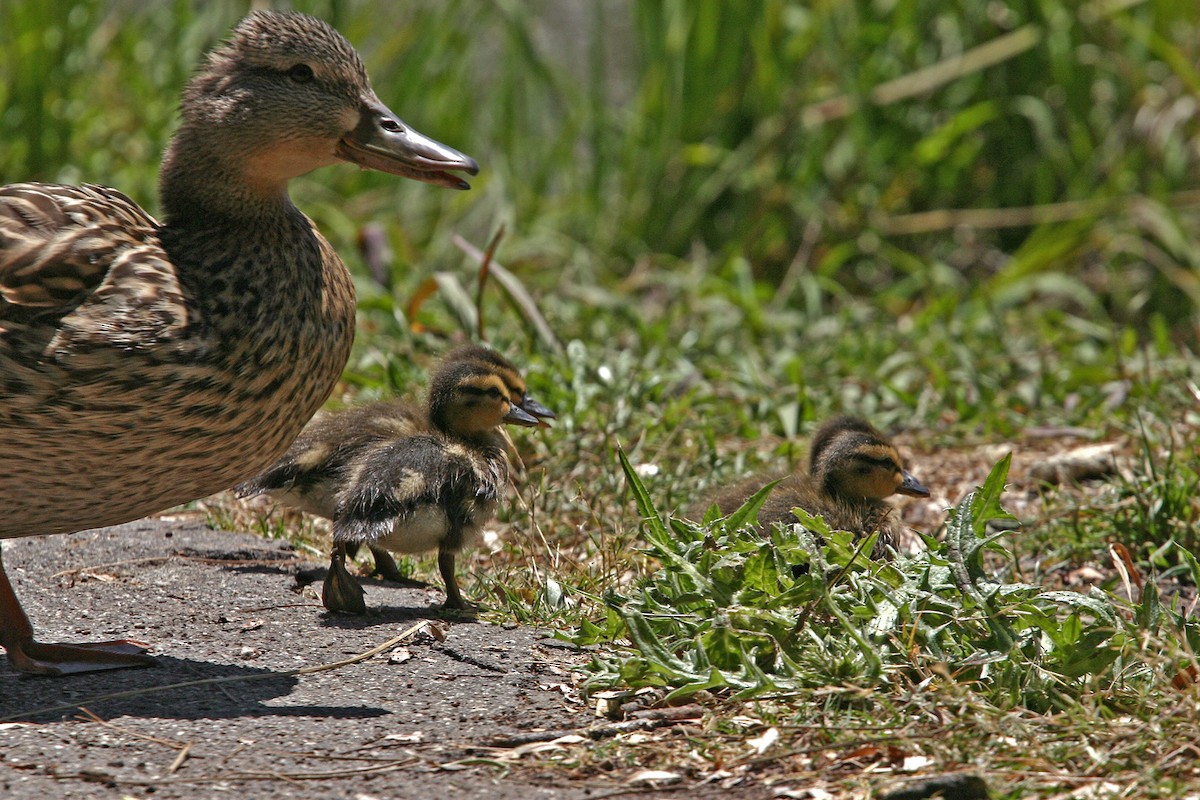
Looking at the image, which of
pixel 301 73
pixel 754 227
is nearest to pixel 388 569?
pixel 301 73

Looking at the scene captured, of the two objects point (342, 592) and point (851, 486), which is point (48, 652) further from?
point (851, 486)

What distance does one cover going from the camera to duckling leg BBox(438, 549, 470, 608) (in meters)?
3.99

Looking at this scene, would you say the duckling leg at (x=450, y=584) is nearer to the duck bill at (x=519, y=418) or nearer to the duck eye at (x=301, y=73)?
the duck bill at (x=519, y=418)

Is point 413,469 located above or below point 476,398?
below

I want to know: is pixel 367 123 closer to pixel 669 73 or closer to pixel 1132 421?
pixel 1132 421

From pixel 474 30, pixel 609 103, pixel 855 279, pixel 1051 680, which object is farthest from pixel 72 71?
pixel 1051 680

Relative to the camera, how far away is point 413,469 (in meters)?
4.15

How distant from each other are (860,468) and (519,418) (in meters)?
1.01

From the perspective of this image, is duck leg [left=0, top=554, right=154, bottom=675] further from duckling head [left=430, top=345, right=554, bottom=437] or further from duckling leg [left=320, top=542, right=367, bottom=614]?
duckling head [left=430, top=345, right=554, bottom=437]

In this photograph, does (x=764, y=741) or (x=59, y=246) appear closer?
(x=764, y=741)

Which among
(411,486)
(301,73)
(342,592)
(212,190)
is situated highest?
(301,73)

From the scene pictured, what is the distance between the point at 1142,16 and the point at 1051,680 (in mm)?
6027

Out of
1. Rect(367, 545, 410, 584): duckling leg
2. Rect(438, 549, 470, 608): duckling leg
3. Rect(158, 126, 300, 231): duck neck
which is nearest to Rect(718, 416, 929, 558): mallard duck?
Rect(438, 549, 470, 608): duckling leg

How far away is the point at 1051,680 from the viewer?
3.14 m
